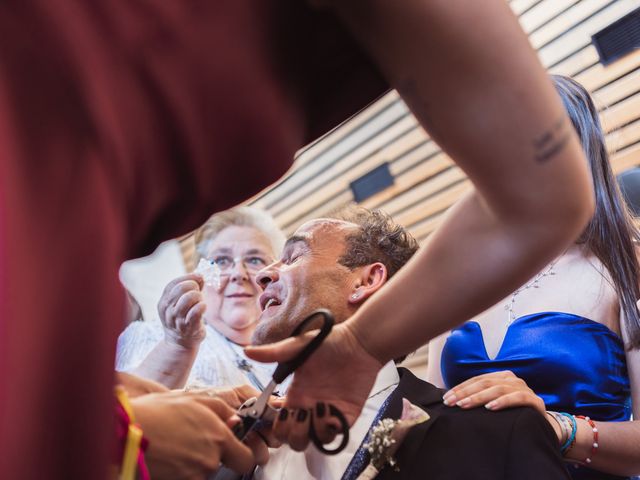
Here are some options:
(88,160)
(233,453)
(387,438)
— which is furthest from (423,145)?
(88,160)

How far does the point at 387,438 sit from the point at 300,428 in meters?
0.58

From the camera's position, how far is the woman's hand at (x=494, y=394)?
4.50ft

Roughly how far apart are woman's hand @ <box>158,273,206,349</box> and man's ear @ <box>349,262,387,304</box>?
0.55 m

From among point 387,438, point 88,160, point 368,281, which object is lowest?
point 387,438

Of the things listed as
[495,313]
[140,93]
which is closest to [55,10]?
[140,93]

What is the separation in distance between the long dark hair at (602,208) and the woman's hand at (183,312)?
1.17 metres

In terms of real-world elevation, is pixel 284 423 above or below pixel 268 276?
above

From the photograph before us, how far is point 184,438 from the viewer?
26.5 inches

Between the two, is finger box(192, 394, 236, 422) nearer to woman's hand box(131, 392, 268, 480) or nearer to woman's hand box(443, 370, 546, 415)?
woman's hand box(131, 392, 268, 480)

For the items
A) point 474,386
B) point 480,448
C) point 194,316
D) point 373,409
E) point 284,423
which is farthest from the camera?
point 194,316

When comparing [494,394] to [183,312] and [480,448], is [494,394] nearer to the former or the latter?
[480,448]

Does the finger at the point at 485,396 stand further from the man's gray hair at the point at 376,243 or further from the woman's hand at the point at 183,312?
the woman's hand at the point at 183,312

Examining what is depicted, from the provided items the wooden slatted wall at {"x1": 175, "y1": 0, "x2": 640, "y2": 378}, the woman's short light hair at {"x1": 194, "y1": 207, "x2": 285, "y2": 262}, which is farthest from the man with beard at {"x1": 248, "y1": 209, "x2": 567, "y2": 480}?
the woman's short light hair at {"x1": 194, "y1": 207, "x2": 285, "y2": 262}

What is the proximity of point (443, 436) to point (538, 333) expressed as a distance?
589 mm
